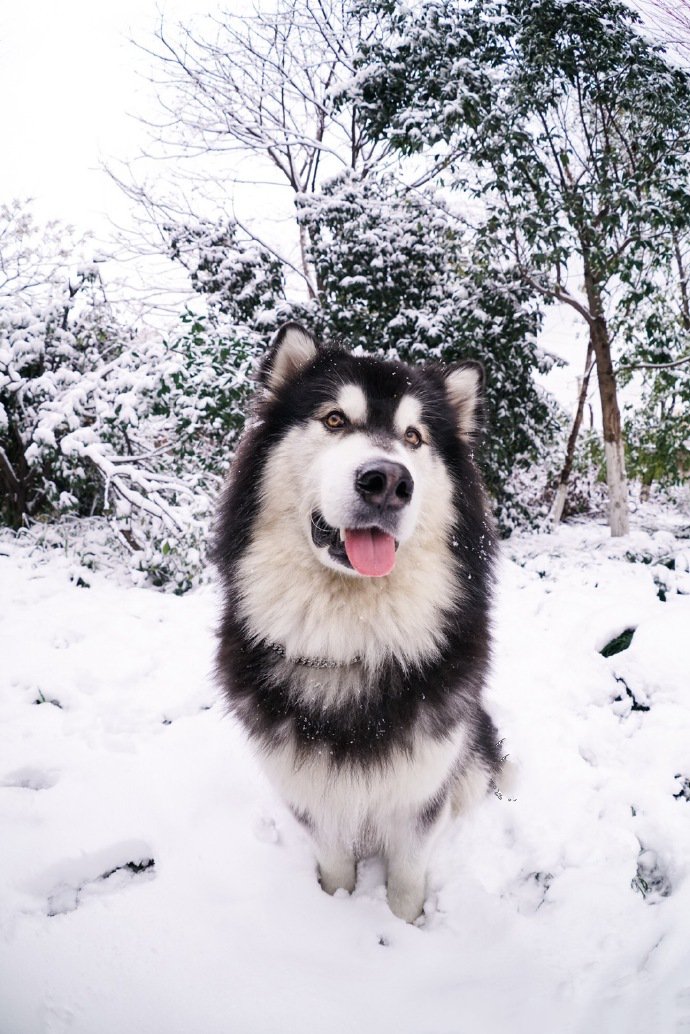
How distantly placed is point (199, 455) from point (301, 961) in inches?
177

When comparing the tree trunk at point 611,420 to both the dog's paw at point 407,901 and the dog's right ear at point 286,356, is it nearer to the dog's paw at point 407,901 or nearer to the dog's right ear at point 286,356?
the dog's right ear at point 286,356

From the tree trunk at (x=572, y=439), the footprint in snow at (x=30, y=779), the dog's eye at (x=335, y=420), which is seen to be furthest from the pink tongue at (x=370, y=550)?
the tree trunk at (x=572, y=439)

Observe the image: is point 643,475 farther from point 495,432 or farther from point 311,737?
point 311,737

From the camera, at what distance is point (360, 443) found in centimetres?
167

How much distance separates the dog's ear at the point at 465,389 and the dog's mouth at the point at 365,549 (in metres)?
0.73

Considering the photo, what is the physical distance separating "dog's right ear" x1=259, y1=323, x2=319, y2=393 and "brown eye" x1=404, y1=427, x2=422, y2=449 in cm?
51

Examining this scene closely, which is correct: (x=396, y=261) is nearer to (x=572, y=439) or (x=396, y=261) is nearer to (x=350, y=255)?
(x=350, y=255)

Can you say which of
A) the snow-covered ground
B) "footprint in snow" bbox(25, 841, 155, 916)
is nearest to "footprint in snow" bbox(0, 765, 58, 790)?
the snow-covered ground

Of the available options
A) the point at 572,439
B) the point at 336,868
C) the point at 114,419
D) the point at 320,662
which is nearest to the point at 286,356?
the point at 320,662

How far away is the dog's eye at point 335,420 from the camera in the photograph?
6.07ft

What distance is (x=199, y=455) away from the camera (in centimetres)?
536

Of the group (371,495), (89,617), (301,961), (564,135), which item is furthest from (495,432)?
(301,961)

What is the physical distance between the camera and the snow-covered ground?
1.43 meters

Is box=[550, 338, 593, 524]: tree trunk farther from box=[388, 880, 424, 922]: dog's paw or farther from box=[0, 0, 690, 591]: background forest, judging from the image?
box=[388, 880, 424, 922]: dog's paw
